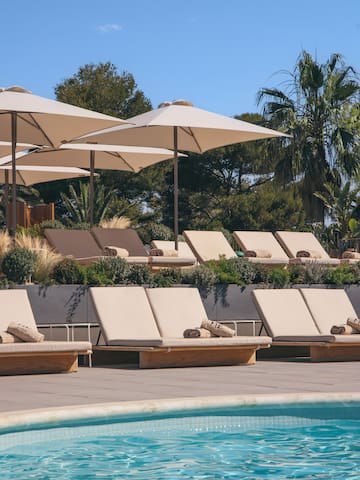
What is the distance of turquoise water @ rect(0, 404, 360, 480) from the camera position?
605cm

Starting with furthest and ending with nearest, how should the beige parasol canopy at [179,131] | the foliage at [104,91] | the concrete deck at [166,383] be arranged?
the foliage at [104,91]
the beige parasol canopy at [179,131]
the concrete deck at [166,383]

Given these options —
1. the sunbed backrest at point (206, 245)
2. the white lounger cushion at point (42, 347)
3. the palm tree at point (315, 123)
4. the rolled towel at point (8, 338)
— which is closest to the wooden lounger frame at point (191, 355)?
the white lounger cushion at point (42, 347)

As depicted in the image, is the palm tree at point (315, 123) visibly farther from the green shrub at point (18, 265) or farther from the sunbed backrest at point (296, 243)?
the green shrub at point (18, 265)

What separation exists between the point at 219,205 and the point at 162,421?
111ft

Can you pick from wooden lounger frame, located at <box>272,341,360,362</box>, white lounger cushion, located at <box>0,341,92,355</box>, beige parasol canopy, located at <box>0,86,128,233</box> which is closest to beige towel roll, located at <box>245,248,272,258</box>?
beige parasol canopy, located at <box>0,86,128,233</box>

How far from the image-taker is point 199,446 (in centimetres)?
677

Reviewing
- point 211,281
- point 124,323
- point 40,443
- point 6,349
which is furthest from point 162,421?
point 211,281

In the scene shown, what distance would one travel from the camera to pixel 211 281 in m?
12.9

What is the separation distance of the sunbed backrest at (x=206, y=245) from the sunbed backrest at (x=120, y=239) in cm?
81

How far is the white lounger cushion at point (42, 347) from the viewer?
9.54 meters

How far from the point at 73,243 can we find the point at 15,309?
4083 millimetres

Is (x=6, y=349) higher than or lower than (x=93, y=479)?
higher

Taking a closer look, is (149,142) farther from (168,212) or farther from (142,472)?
(168,212)

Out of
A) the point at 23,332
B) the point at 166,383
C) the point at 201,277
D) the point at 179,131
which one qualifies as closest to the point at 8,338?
the point at 23,332
